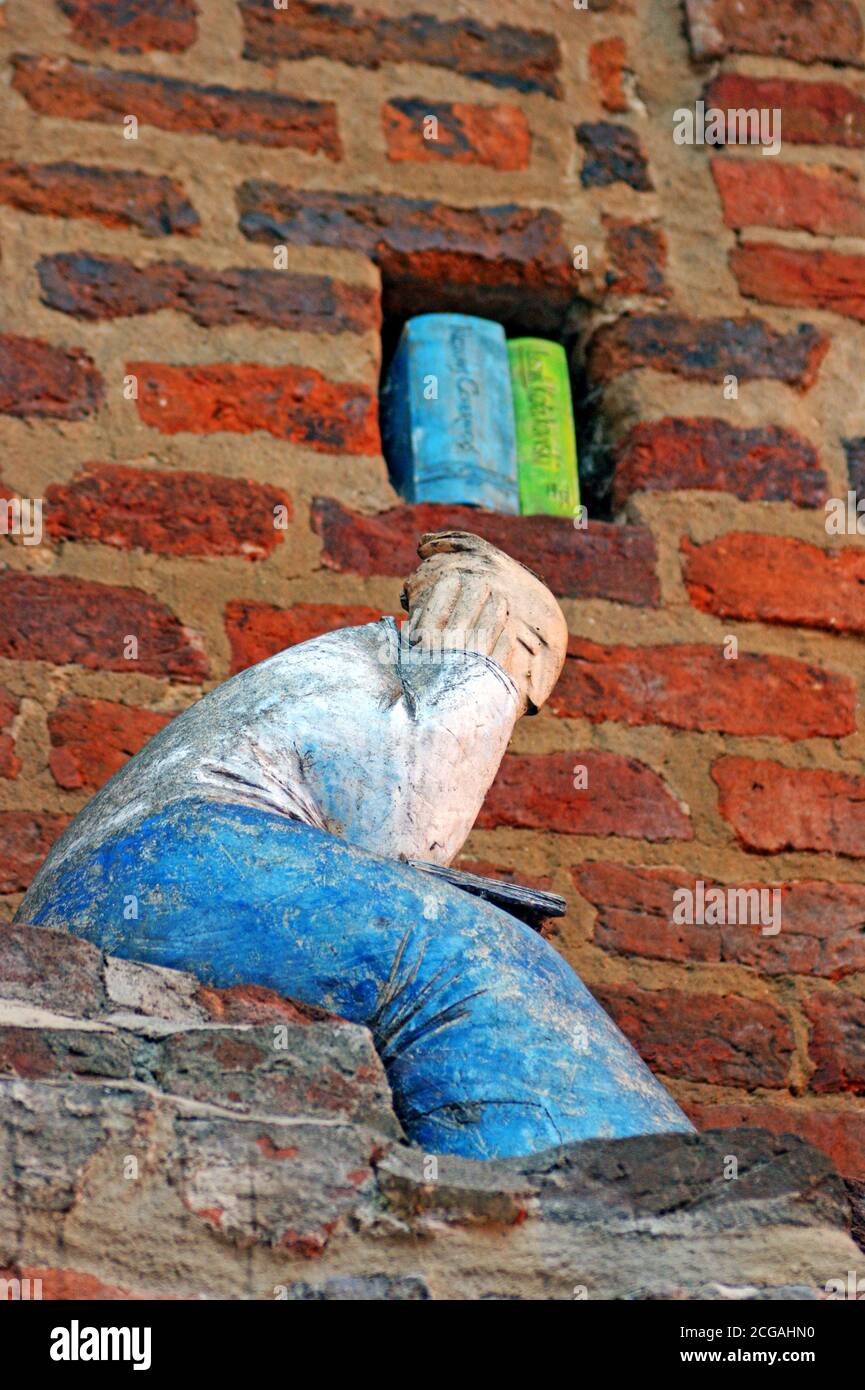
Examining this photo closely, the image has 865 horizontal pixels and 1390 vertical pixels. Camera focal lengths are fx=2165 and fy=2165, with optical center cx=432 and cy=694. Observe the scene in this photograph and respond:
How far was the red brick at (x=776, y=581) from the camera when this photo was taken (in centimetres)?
335

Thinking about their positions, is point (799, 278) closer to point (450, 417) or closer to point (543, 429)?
point (543, 429)

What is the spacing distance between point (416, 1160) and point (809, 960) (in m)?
1.61

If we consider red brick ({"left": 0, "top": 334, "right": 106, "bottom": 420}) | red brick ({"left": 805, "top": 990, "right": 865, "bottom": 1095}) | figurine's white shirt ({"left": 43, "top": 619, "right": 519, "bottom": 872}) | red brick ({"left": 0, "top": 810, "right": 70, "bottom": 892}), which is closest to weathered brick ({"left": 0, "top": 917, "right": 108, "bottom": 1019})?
figurine's white shirt ({"left": 43, "top": 619, "right": 519, "bottom": 872})

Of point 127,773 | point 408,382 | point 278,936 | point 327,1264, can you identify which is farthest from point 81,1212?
point 408,382

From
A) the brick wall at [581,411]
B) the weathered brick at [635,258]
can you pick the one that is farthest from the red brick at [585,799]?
the weathered brick at [635,258]

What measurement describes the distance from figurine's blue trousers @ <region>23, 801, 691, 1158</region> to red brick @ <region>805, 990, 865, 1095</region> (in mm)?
1145

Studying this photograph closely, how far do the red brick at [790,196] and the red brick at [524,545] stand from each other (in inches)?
27.6

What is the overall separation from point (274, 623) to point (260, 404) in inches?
15.3

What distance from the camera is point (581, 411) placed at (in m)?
3.63

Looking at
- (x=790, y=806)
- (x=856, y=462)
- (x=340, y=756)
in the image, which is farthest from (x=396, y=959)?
(x=856, y=462)

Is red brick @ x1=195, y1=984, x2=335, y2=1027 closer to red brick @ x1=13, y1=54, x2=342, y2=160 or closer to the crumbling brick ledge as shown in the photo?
the crumbling brick ledge

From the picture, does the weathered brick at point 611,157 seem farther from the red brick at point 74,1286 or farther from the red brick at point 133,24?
the red brick at point 74,1286

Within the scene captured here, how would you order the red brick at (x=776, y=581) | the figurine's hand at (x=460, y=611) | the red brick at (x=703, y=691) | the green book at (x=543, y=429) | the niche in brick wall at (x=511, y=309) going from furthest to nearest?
the niche in brick wall at (x=511, y=309), the green book at (x=543, y=429), the red brick at (x=776, y=581), the red brick at (x=703, y=691), the figurine's hand at (x=460, y=611)

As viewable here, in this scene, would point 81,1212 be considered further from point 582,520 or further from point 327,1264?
point 582,520
